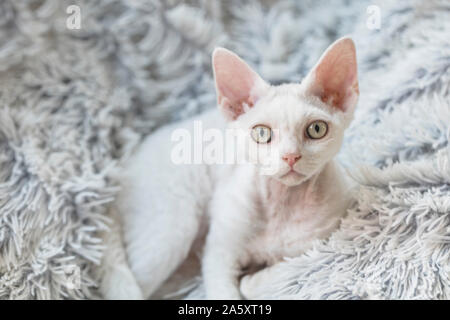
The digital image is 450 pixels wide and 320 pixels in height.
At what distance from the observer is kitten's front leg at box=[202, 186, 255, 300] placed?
0.83m

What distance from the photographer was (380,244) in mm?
743

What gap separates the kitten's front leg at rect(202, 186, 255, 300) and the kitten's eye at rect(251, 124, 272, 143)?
168 mm

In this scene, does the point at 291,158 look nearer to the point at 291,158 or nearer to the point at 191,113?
the point at 291,158

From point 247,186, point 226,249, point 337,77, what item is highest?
point 337,77

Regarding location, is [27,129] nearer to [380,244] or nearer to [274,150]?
[274,150]

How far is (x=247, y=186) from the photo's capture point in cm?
83

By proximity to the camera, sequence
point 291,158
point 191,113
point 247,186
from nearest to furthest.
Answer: point 291,158
point 247,186
point 191,113

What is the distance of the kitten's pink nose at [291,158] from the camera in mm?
670

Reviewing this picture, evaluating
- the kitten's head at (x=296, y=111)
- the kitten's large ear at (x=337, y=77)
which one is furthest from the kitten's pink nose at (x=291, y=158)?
the kitten's large ear at (x=337, y=77)

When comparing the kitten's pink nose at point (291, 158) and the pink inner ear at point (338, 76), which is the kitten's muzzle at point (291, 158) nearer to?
the kitten's pink nose at point (291, 158)

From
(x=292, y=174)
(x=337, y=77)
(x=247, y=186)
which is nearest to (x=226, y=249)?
(x=247, y=186)

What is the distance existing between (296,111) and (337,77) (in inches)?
3.4

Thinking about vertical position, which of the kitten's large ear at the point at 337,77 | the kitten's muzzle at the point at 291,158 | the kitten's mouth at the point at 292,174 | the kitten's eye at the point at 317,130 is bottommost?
the kitten's mouth at the point at 292,174
